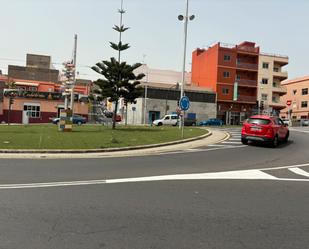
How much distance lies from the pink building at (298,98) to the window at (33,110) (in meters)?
54.1

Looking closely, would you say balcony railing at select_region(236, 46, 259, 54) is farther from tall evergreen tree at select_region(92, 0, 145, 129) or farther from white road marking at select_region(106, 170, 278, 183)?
white road marking at select_region(106, 170, 278, 183)

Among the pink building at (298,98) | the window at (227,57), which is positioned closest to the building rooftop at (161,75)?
the window at (227,57)

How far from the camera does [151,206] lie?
265 inches

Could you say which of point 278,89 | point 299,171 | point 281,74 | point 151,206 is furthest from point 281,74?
point 151,206

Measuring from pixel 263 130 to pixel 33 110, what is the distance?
49381 mm

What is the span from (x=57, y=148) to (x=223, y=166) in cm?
807

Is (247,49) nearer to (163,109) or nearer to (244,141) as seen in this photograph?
(163,109)

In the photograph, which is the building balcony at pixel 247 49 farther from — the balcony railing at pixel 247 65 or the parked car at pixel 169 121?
the parked car at pixel 169 121

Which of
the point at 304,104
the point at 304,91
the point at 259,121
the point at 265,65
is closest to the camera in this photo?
the point at 259,121

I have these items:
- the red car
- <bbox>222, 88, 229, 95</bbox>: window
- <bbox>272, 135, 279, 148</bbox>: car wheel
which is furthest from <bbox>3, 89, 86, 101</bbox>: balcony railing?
<bbox>272, 135, 279, 148</bbox>: car wheel

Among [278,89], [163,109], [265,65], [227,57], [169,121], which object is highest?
[227,57]

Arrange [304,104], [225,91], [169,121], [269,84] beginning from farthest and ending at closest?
[304,104] → [269,84] → [225,91] → [169,121]

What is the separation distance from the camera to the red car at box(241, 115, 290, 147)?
1989 centimetres

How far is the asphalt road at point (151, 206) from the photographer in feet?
16.3
